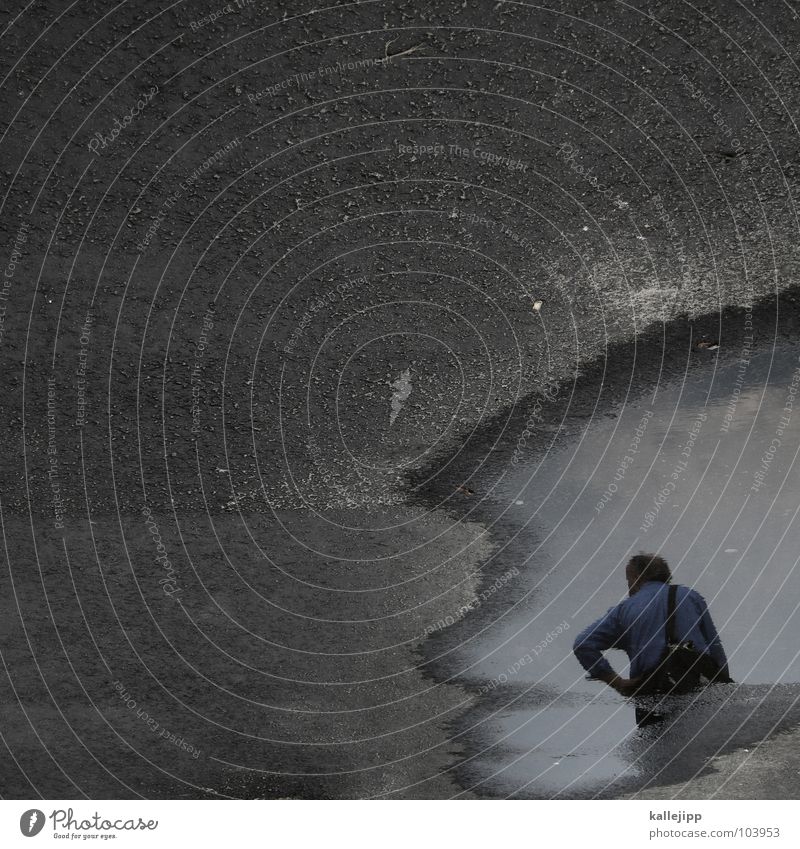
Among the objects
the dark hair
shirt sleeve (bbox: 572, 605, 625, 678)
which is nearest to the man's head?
the dark hair

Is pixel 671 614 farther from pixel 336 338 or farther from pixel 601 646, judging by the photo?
pixel 336 338

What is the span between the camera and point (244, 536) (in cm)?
193

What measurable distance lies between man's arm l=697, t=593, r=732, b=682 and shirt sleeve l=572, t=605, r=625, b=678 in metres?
0.25

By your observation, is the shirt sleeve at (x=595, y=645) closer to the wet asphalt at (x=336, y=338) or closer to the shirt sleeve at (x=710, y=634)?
the wet asphalt at (x=336, y=338)

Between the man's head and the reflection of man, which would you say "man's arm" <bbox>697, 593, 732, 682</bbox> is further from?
the man's head

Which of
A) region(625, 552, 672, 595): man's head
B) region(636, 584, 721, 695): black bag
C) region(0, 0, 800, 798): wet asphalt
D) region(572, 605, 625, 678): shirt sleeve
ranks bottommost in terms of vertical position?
region(636, 584, 721, 695): black bag

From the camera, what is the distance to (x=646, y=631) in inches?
76.0

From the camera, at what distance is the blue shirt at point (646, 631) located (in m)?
1.93

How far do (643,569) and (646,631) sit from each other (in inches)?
7.1

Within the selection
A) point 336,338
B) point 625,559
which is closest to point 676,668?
point 625,559

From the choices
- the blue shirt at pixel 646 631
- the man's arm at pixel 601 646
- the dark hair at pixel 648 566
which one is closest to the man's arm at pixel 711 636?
the blue shirt at pixel 646 631

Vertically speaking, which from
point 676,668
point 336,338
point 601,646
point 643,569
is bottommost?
point 676,668

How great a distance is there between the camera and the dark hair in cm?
193
